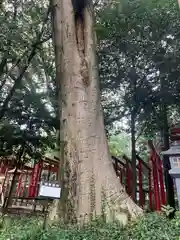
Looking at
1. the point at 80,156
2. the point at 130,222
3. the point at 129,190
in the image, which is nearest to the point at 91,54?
the point at 80,156

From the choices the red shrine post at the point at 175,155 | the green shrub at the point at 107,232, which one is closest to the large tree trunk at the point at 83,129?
the green shrub at the point at 107,232

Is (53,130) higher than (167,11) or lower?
lower

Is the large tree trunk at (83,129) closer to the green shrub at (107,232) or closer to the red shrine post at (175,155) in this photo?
the green shrub at (107,232)

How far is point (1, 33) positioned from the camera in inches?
167

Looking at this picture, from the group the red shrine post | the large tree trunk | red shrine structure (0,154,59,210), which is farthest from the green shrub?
red shrine structure (0,154,59,210)

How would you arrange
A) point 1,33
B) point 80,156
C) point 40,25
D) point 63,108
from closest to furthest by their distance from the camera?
point 80,156 < point 63,108 < point 1,33 < point 40,25

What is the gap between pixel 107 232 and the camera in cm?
254

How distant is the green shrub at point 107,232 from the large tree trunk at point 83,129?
21 centimetres

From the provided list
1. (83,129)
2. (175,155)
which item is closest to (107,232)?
(83,129)

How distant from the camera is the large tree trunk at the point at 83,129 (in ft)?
9.89

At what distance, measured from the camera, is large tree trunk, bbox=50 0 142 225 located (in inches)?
119

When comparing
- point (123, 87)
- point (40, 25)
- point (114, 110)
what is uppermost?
point (40, 25)

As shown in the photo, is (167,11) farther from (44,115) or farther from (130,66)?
(44,115)

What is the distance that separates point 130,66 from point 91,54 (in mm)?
2680
